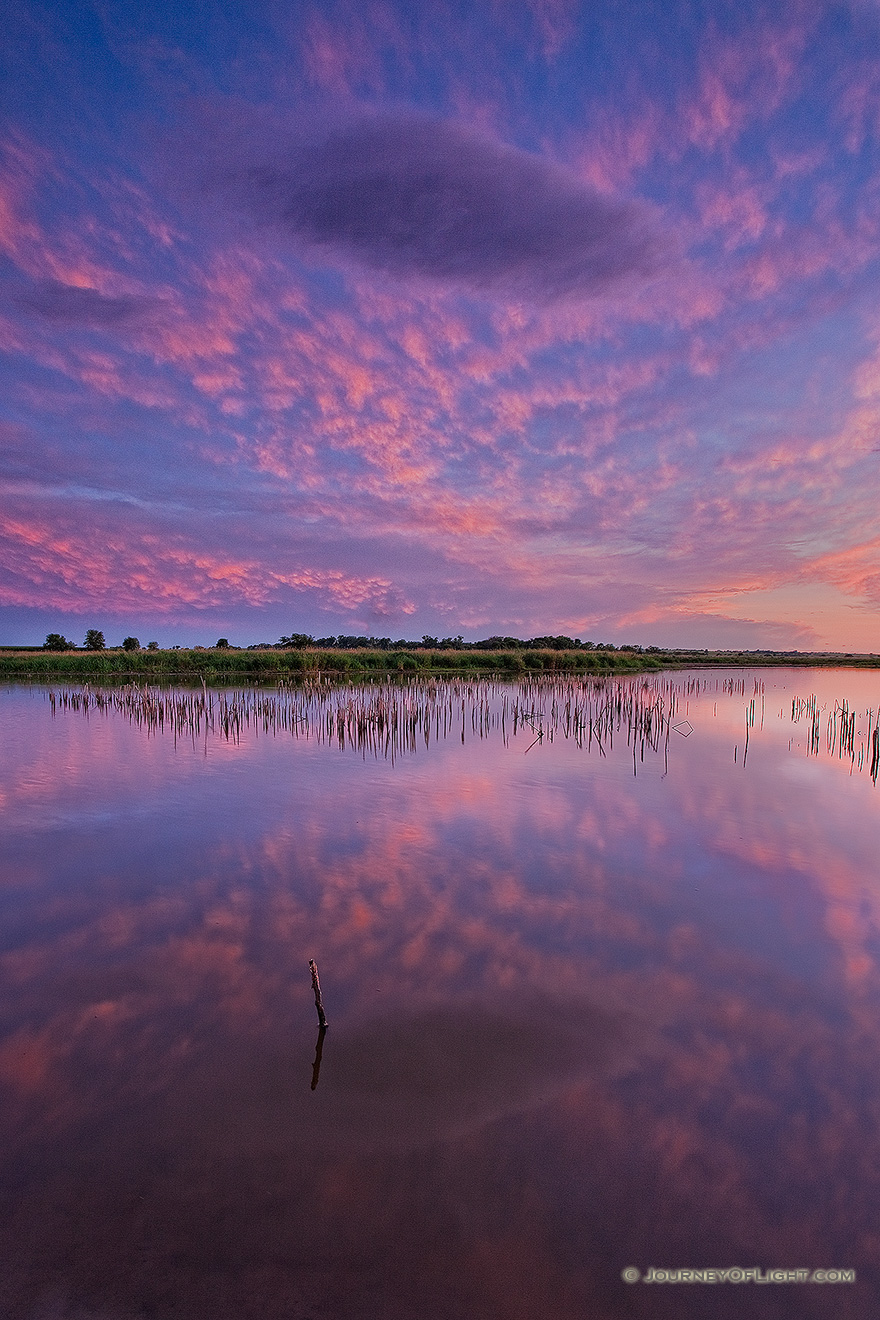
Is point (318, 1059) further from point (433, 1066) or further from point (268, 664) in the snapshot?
point (268, 664)

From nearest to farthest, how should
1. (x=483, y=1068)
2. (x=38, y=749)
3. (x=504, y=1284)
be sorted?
(x=504, y=1284) → (x=483, y=1068) → (x=38, y=749)

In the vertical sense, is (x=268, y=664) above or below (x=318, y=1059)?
above

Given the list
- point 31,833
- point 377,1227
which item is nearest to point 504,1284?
point 377,1227

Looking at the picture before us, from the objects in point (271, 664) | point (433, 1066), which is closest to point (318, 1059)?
point (433, 1066)

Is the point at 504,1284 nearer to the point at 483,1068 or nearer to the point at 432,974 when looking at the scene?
the point at 483,1068

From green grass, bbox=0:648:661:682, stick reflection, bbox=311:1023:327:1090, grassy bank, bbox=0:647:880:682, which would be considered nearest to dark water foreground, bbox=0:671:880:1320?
stick reflection, bbox=311:1023:327:1090

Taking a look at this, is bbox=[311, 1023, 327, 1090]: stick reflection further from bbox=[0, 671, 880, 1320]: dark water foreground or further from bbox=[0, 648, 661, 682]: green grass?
bbox=[0, 648, 661, 682]: green grass

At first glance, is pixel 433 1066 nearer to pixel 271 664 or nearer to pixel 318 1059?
pixel 318 1059

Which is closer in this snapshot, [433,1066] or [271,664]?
[433,1066]

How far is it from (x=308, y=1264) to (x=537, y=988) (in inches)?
96.6

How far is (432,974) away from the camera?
484cm

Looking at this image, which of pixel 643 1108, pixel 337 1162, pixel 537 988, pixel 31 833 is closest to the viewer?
pixel 337 1162

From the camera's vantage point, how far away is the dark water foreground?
258 centimetres

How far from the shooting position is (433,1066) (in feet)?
12.4
